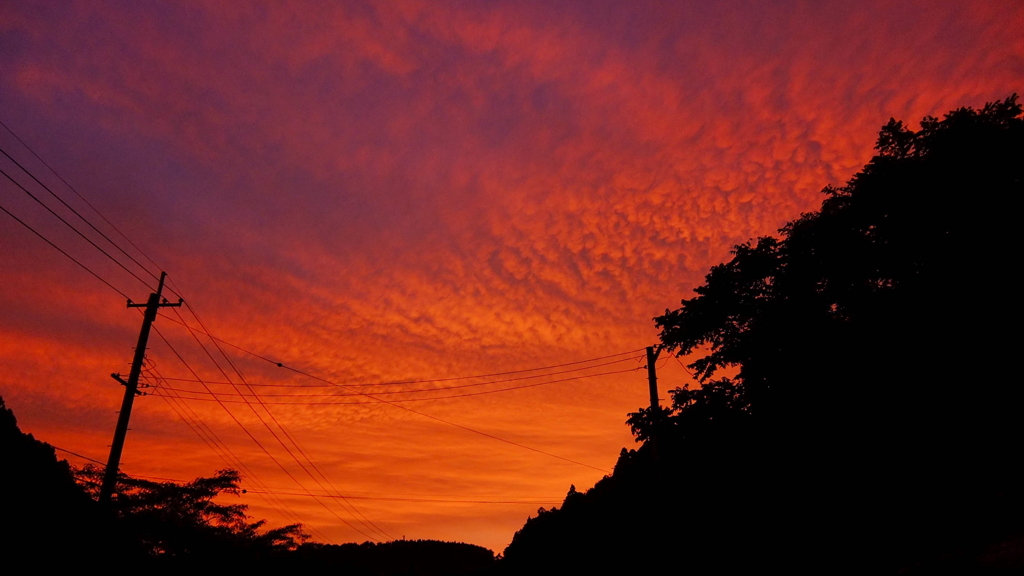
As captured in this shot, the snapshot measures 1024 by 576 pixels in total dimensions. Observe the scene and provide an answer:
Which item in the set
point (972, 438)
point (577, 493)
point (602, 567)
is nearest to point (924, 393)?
point (972, 438)

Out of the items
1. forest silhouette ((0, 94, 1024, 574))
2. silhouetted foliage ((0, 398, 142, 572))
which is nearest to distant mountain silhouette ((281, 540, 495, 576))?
silhouetted foliage ((0, 398, 142, 572))

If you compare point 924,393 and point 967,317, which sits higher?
point 967,317

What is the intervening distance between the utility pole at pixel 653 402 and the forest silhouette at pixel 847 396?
22cm

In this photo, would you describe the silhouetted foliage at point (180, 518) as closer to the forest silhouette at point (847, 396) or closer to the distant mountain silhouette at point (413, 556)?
the forest silhouette at point (847, 396)

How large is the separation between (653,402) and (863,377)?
7730mm

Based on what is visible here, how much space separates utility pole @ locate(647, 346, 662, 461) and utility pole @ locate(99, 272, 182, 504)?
20046mm

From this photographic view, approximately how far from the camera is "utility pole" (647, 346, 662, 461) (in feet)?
75.5

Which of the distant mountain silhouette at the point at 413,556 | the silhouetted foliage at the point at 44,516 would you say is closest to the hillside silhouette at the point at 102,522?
the silhouetted foliage at the point at 44,516

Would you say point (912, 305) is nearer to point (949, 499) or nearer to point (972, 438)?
point (972, 438)

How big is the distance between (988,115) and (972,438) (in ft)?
41.7

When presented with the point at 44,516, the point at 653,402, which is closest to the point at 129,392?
the point at 44,516

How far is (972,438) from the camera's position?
17.9 metres

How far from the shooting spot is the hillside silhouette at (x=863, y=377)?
56.7 ft

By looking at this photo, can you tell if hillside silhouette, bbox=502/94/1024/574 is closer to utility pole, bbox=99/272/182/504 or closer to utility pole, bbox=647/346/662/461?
utility pole, bbox=647/346/662/461
